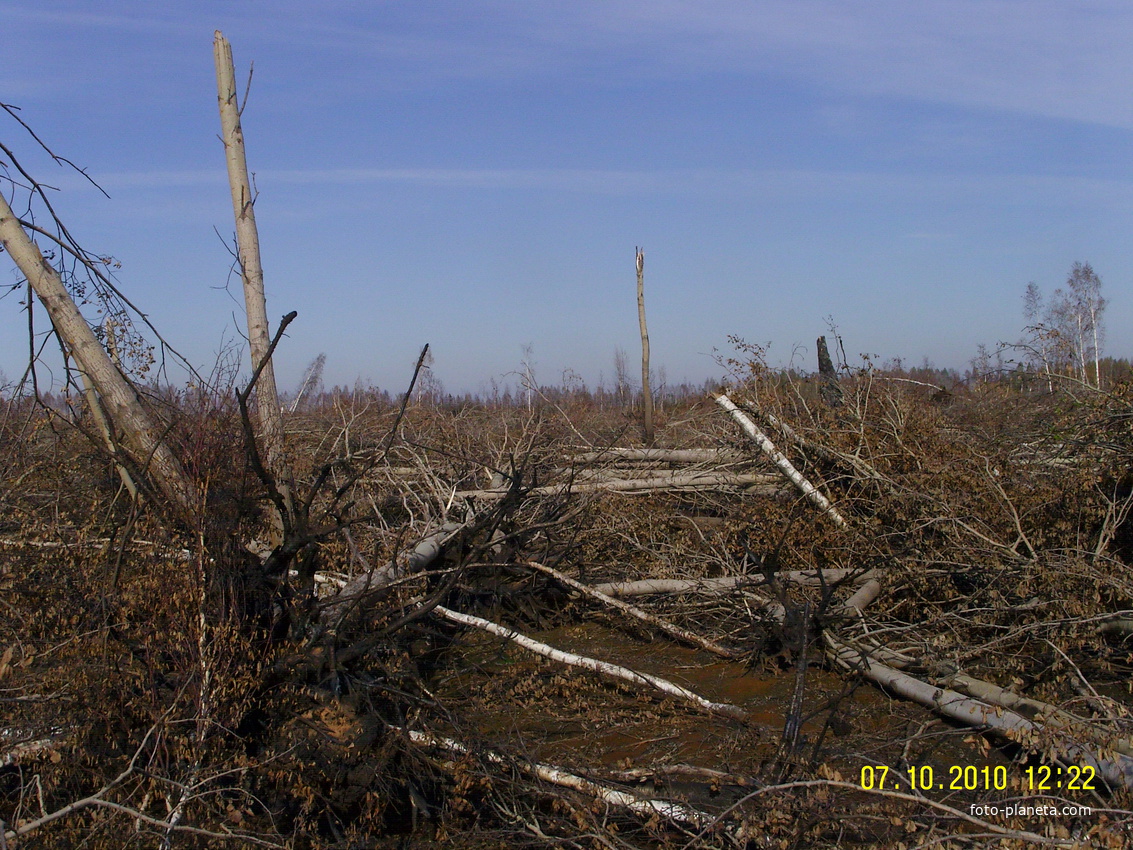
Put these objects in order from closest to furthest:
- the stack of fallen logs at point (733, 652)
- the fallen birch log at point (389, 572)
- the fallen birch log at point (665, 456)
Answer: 1. the stack of fallen logs at point (733, 652)
2. the fallen birch log at point (389, 572)
3. the fallen birch log at point (665, 456)

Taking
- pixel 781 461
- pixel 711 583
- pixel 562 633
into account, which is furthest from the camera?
pixel 781 461

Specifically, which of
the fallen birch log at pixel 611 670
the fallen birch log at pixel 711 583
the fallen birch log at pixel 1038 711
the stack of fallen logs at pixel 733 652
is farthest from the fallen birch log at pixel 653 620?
the fallen birch log at pixel 1038 711

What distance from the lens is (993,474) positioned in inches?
235

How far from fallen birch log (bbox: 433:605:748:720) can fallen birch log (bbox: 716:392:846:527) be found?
2.20 m

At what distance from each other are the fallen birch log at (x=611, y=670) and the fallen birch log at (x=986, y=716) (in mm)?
865

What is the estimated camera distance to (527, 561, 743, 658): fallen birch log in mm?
5641

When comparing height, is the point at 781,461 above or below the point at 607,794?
above

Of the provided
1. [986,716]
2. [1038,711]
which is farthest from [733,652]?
[1038,711]

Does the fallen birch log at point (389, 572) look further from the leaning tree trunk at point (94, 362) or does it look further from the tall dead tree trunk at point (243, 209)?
the tall dead tree trunk at point (243, 209)

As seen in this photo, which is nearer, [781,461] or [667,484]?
[781,461]

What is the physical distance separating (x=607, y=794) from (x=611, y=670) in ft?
4.82

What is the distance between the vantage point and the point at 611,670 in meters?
4.91

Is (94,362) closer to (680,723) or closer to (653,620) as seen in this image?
(680,723)

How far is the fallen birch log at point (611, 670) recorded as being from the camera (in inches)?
179
